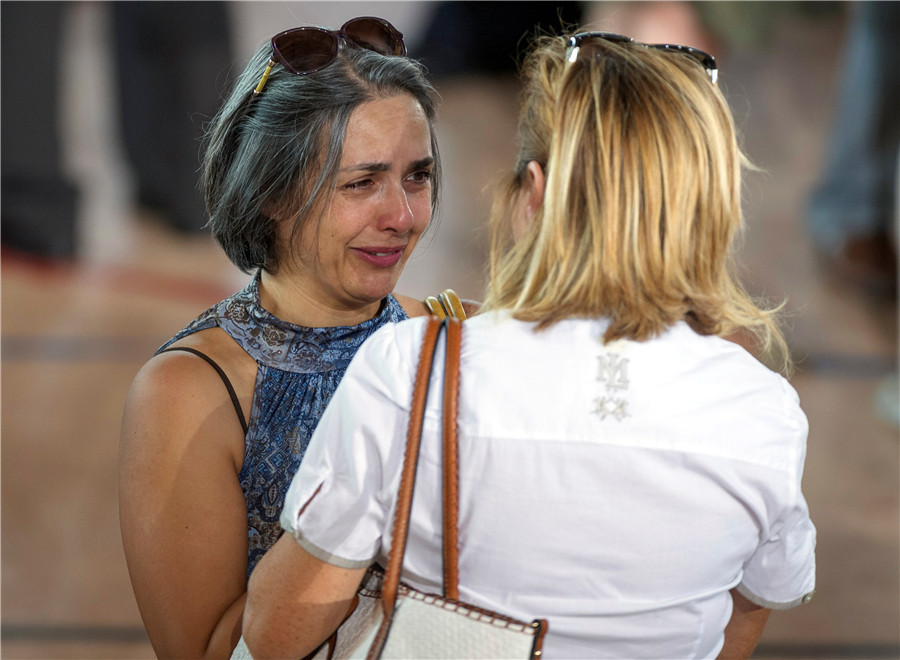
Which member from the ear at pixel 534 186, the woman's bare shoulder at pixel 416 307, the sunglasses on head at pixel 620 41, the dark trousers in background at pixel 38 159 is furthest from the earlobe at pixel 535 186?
the dark trousers in background at pixel 38 159

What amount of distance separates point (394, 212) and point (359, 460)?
718mm

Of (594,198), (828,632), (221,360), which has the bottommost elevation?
(828,632)

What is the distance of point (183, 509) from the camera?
4.70 ft

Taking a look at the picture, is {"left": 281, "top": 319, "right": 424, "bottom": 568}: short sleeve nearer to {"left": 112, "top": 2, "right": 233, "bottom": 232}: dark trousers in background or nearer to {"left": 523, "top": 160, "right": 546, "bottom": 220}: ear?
{"left": 523, "top": 160, "right": 546, "bottom": 220}: ear

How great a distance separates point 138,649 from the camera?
2.80 meters

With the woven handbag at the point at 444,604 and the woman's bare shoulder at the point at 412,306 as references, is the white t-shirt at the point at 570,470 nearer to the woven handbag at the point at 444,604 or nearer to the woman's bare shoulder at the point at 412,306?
the woven handbag at the point at 444,604

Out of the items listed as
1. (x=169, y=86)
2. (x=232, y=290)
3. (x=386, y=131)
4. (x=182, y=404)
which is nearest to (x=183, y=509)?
(x=182, y=404)

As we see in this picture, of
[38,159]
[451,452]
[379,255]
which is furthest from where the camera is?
[38,159]

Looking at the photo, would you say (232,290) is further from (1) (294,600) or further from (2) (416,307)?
(1) (294,600)

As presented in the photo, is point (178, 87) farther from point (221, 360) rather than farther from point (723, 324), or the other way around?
point (723, 324)

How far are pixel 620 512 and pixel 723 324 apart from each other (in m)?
0.26

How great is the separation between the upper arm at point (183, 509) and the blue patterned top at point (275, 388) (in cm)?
5

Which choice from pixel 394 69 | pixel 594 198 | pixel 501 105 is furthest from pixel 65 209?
pixel 594 198

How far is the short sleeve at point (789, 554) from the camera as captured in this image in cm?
108
